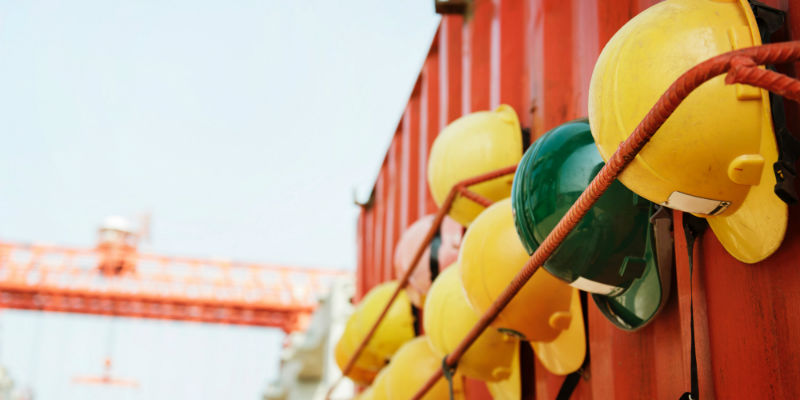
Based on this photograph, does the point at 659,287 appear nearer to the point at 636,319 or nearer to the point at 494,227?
the point at 636,319

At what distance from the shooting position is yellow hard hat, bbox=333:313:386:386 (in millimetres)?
4621

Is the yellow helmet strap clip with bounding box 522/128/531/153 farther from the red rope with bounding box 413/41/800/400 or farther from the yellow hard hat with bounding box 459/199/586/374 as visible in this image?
the red rope with bounding box 413/41/800/400

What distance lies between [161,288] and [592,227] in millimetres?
21070

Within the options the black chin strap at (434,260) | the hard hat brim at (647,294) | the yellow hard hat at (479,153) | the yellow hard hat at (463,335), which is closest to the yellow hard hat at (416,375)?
the black chin strap at (434,260)

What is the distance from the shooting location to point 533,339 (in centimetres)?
255

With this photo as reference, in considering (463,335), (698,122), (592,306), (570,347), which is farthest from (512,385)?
(698,122)

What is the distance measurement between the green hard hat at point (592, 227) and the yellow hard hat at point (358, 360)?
2.66 meters

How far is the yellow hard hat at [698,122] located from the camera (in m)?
1.49

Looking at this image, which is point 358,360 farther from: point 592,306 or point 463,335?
point 592,306

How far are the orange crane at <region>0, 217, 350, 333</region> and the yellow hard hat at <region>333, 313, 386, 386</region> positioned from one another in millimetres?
17505

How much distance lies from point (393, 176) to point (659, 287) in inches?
170

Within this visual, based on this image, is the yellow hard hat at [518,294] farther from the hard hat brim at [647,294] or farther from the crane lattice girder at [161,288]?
the crane lattice girder at [161,288]

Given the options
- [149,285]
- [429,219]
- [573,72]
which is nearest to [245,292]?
[149,285]

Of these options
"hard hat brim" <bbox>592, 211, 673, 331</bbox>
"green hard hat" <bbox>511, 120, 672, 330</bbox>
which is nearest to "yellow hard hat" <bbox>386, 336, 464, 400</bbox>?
"hard hat brim" <bbox>592, 211, 673, 331</bbox>
